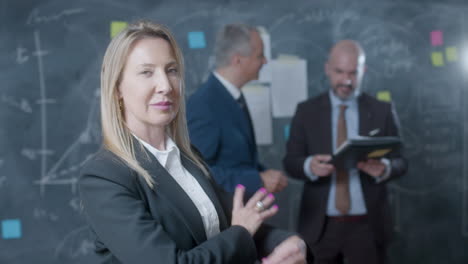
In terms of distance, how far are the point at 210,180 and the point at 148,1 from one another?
6.26 feet

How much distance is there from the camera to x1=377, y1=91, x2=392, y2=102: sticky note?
3.49 m

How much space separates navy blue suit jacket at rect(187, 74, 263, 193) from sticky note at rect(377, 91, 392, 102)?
1589mm

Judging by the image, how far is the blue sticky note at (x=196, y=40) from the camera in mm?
2996

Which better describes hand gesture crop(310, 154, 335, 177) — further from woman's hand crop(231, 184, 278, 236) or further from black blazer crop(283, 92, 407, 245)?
woman's hand crop(231, 184, 278, 236)

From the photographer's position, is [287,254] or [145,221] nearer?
[145,221]

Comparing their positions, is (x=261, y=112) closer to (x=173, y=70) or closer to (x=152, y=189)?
(x=173, y=70)

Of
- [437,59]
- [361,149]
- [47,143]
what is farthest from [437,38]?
[47,143]

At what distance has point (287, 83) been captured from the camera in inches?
129

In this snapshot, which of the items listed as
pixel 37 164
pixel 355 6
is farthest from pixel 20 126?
pixel 355 6

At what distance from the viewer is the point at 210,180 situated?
1314mm

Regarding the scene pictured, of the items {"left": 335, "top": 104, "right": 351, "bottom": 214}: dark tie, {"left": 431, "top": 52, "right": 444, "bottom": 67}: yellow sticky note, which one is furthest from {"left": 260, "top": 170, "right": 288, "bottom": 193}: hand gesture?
{"left": 431, "top": 52, "right": 444, "bottom": 67}: yellow sticky note

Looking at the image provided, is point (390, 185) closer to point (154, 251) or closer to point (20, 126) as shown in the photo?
point (20, 126)

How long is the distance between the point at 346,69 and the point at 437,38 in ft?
4.76

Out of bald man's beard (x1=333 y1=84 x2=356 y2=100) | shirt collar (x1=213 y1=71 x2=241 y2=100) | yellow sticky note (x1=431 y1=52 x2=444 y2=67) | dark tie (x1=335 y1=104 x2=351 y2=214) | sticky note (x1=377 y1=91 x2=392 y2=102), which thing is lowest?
dark tie (x1=335 y1=104 x2=351 y2=214)
